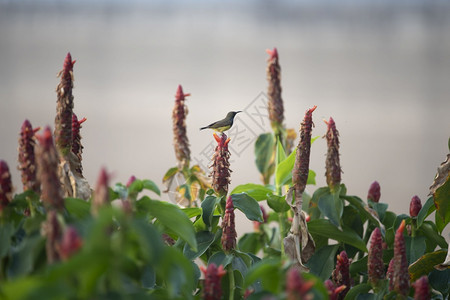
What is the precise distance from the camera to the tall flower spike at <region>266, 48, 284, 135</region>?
744 mm

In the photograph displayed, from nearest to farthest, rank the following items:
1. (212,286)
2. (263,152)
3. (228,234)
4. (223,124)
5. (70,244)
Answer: (70,244), (212,286), (228,234), (223,124), (263,152)

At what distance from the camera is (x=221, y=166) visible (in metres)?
0.54

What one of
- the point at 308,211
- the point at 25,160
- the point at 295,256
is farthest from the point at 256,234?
the point at 25,160

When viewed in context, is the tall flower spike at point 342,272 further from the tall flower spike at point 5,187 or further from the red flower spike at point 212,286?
the tall flower spike at point 5,187

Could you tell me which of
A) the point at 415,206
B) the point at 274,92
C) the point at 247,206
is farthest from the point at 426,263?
the point at 274,92

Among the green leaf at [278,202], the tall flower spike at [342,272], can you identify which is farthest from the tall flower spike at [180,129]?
the tall flower spike at [342,272]

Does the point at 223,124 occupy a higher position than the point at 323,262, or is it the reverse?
the point at 223,124

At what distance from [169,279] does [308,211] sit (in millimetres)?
399

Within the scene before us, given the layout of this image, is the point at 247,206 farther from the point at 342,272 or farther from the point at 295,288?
the point at 295,288

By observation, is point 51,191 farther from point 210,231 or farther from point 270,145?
point 270,145

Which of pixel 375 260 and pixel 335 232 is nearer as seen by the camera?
pixel 375 260

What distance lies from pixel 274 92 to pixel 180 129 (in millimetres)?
130

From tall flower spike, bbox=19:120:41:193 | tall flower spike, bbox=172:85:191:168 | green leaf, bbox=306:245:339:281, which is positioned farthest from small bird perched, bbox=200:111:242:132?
tall flower spike, bbox=19:120:41:193

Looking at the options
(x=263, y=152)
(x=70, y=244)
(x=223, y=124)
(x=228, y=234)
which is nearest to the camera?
(x=70, y=244)
